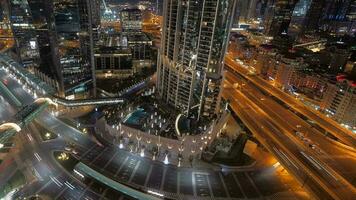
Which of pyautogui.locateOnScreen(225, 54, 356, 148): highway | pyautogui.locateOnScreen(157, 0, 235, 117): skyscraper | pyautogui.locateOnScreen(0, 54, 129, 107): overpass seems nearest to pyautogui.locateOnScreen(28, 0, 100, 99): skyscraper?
pyautogui.locateOnScreen(0, 54, 129, 107): overpass

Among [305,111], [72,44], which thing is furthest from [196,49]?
[305,111]

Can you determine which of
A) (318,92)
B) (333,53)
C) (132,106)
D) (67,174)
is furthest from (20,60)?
(333,53)

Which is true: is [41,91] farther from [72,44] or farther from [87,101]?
[72,44]

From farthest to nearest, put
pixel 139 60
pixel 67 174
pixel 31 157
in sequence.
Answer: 1. pixel 139 60
2. pixel 31 157
3. pixel 67 174

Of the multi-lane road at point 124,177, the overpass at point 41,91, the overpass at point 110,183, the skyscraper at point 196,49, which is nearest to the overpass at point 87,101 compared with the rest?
the overpass at point 41,91

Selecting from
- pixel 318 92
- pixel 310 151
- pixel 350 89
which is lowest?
pixel 310 151

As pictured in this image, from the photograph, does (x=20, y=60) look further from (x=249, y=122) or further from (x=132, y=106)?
(x=249, y=122)

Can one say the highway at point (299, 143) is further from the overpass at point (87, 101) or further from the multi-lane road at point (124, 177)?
the overpass at point (87, 101)
